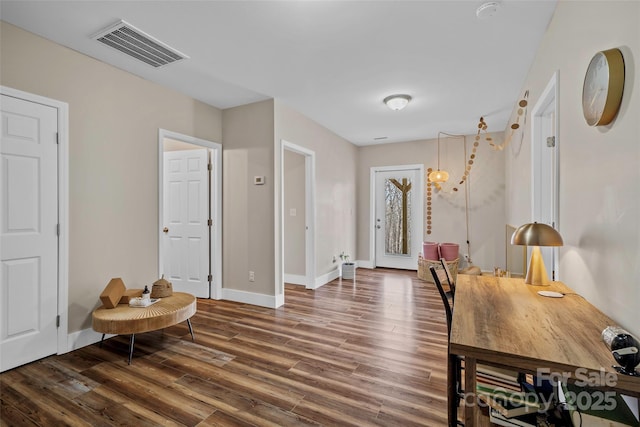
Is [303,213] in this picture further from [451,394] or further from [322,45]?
[451,394]

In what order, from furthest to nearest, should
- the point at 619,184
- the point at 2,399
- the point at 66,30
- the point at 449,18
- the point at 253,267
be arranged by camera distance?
the point at 253,267
the point at 66,30
the point at 449,18
the point at 2,399
the point at 619,184

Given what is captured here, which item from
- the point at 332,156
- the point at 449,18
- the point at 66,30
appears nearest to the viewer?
the point at 449,18

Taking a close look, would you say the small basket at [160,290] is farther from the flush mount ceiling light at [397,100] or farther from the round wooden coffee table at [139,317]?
the flush mount ceiling light at [397,100]

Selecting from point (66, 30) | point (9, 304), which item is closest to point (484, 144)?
point (66, 30)

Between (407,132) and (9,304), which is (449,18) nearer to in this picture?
Result: (407,132)

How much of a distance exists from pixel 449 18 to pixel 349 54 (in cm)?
85

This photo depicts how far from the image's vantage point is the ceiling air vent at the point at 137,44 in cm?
233

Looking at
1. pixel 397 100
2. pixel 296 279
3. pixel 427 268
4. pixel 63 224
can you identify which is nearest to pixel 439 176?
pixel 427 268

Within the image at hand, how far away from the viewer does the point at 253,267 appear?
3.91 meters

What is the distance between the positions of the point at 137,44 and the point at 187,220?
88.5 inches

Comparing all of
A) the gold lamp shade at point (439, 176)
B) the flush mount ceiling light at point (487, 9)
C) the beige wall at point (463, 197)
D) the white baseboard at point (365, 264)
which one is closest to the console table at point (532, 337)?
the flush mount ceiling light at point (487, 9)

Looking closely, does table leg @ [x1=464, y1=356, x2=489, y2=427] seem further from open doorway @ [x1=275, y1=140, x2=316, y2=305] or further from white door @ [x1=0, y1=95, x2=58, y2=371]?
white door @ [x1=0, y1=95, x2=58, y2=371]

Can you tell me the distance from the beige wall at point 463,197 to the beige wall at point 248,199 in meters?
3.14

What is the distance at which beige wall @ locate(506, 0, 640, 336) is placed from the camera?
118 cm
